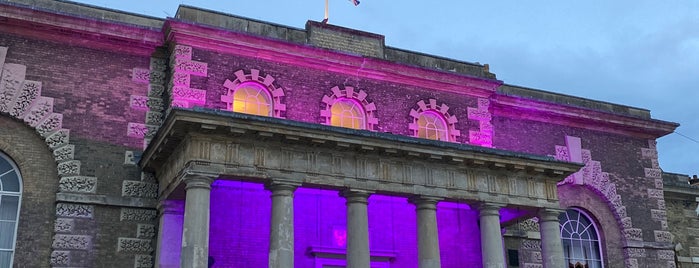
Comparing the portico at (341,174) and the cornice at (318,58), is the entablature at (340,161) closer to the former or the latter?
the portico at (341,174)

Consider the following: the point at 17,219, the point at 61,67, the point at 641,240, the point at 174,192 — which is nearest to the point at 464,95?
the point at 641,240

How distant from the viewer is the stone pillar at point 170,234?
17312 mm

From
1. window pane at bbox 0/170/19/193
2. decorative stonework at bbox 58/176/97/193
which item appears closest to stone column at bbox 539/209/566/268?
decorative stonework at bbox 58/176/97/193

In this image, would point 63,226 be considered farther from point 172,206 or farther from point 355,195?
point 355,195

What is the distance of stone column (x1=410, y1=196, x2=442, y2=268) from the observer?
17.7m

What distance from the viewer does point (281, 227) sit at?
16.2m

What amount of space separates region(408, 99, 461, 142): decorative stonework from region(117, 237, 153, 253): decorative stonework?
8.54 m

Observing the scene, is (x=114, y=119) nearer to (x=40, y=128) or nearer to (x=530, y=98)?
(x=40, y=128)

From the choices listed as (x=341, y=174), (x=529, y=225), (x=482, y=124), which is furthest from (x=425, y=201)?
(x=529, y=225)

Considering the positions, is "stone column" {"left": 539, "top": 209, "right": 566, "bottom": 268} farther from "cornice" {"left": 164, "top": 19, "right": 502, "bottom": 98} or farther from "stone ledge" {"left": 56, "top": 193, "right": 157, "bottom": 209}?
"stone ledge" {"left": 56, "top": 193, "right": 157, "bottom": 209}

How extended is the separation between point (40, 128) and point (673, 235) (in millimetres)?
23053

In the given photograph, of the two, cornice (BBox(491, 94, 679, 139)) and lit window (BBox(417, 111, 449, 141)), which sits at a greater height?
cornice (BBox(491, 94, 679, 139))

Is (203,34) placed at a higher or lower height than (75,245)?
higher

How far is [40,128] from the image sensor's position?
17.9 m
